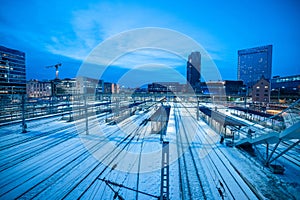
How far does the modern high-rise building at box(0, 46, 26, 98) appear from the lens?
48.2 metres

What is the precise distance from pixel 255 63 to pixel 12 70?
141535 mm

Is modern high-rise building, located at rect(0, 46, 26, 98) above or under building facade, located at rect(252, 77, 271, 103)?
above

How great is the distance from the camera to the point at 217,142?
876cm

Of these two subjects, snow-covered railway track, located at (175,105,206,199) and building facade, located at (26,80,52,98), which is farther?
building facade, located at (26,80,52,98)

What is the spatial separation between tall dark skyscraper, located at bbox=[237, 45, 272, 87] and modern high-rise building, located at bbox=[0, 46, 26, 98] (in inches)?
4943

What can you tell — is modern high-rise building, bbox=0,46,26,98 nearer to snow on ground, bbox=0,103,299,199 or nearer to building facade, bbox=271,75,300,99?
snow on ground, bbox=0,103,299,199

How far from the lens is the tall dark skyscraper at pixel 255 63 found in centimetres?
10200

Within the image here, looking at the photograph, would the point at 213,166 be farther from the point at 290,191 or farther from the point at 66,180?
the point at 66,180

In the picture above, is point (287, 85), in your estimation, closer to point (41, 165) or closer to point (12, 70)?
point (41, 165)

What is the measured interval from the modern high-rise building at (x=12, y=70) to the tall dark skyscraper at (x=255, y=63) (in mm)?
125564

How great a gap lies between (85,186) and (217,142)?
7375 millimetres

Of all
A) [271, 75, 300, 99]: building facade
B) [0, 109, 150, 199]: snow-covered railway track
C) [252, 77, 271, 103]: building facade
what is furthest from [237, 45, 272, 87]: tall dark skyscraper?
[0, 109, 150, 199]: snow-covered railway track

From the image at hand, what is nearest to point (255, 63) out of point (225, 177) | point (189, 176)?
point (225, 177)

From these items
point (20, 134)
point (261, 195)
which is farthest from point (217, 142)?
point (20, 134)
